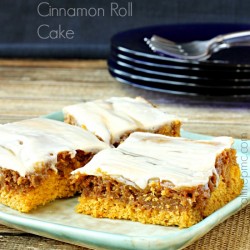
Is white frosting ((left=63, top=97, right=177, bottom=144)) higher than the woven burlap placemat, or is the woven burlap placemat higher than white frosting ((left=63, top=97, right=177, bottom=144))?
white frosting ((left=63, top=97, right=177, bottom=144))

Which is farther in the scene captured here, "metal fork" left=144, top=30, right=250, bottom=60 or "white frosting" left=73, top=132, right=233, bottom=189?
"metal fork" left=144, top=30, right=250, bottom=60

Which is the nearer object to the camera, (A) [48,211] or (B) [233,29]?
(A) [48,211]

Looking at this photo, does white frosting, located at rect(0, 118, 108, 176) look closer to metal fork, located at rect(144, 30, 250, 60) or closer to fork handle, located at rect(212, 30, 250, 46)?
metal fork, located at rect(144, 30, 250, 60)

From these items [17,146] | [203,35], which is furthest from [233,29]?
[17,146]

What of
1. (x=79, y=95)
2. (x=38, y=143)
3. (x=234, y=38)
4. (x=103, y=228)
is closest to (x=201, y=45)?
(x=234, y=38)

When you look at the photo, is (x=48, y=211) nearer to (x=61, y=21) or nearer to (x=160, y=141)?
(x=160, y=141)

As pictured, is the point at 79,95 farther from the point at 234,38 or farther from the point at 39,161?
the point at 39,161

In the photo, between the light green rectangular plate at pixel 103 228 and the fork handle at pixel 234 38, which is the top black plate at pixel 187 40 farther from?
the light green rectangular plate at pixel 103 228

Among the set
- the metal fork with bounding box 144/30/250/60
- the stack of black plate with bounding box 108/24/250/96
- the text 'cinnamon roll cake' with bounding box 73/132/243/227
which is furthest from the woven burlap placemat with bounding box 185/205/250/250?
the metal fork with bounding box 144/30/250/60
